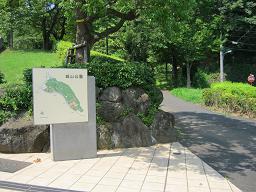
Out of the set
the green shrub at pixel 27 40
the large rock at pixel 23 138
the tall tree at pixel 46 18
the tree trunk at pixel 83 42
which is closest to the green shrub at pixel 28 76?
the large rock at pixel 23 138

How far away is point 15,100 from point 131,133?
3106 mm

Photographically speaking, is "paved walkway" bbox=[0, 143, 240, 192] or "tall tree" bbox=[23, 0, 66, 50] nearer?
"paved walkway" bbox=[0, 143, 240, 192]

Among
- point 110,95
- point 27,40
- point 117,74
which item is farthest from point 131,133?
point 27,40

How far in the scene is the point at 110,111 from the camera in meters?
9.84

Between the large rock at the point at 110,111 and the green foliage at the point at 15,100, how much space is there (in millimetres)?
1854

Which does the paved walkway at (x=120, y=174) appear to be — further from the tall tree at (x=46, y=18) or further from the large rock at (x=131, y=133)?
the tall tree at (x=46, y=18)

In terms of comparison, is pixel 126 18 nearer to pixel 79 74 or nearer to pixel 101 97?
pixel 101 97

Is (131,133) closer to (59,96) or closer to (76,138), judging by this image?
(76,138)

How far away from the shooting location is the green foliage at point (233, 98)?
652 inches

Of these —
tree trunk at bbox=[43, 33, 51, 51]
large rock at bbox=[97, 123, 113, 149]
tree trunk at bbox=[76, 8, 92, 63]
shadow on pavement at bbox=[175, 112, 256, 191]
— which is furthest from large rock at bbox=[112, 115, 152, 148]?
tree trunk at bbox=[43, 33, 51, 51]

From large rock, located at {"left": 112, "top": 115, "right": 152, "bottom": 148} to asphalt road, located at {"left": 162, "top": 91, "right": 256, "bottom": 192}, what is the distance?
1240 millimetres

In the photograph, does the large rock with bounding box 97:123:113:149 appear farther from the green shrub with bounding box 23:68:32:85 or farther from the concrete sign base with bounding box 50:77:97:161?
the green shrub with bounding box 23:68:32:85

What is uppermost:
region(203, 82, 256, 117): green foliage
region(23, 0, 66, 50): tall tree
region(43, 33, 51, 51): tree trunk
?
region(23, 0, 66, 50): tall tree

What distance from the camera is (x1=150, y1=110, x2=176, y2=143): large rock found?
1027 cm
